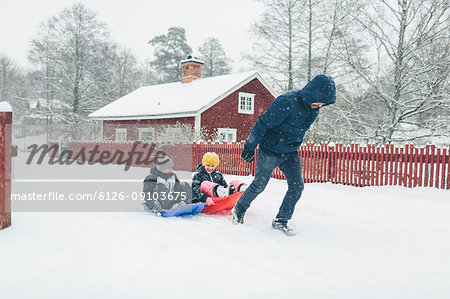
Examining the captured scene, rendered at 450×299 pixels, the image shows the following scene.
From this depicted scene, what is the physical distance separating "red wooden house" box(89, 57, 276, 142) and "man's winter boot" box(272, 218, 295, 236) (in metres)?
13.1

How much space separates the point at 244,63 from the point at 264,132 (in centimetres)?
1766

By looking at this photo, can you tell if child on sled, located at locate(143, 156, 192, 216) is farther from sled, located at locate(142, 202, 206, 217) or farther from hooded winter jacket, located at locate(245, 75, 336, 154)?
hooded winter jacket, located at locate(245, 75, 336, 154)

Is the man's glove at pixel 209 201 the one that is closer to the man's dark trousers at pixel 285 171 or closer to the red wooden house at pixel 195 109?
the man's dark trousers at pixel 285 171

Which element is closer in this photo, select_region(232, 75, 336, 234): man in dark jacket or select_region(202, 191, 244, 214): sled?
select_region(232, 75, 336, 234): man in dark jacket

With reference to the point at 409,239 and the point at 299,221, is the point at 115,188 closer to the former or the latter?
the point at 299,221

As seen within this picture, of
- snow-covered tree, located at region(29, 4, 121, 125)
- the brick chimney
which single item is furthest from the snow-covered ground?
snow-covered tree, located at region(29, 4, 121, 125)

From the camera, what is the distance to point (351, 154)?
26.2ft

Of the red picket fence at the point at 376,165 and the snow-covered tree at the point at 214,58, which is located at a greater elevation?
the snow-covered tree at the point at 214,58

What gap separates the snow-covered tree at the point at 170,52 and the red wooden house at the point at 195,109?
18169 mm

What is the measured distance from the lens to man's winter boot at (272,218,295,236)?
139 inches

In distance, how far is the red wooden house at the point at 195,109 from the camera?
57.9 ft

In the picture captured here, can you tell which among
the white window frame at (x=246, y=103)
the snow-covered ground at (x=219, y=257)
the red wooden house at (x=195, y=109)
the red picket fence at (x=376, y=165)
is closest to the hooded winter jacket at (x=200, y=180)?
the snow-covered ground at (x=219, y=257)

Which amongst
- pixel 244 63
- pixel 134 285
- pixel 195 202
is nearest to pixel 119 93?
pixel 244 63

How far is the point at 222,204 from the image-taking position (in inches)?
169
